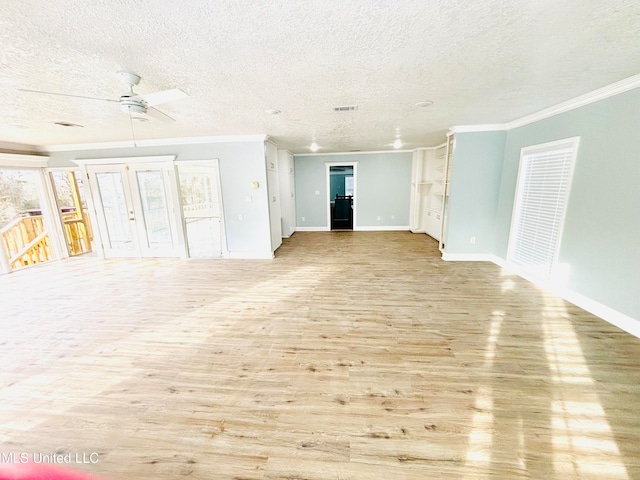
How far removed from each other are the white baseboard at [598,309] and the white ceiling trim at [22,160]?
9.79 meters

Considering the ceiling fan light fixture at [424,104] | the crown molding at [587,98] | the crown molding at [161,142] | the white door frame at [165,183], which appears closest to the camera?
the crown molding at [587,98]

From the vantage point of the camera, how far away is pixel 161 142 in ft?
16.6

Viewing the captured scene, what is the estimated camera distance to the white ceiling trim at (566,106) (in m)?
2.46

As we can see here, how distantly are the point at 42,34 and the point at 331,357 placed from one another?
3.19 meters

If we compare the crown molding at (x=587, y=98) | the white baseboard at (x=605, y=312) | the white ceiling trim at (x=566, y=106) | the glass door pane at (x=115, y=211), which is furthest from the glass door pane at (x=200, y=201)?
the white baseboard at (x=605, y=312)

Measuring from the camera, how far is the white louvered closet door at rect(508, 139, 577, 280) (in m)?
3.31

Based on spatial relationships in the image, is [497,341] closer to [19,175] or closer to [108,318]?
[108,318]

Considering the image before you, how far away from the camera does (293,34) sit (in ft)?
5.40

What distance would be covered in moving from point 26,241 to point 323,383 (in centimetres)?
740

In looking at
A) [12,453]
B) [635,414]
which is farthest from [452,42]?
[12,453]

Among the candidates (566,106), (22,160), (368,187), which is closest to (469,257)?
(566,106)

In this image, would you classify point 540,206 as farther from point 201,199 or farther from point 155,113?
point 201,199

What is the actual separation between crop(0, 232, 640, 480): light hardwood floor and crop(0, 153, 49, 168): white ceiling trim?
3.04m

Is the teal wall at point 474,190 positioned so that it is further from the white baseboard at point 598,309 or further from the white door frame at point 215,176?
the white door frame at point 215,176
